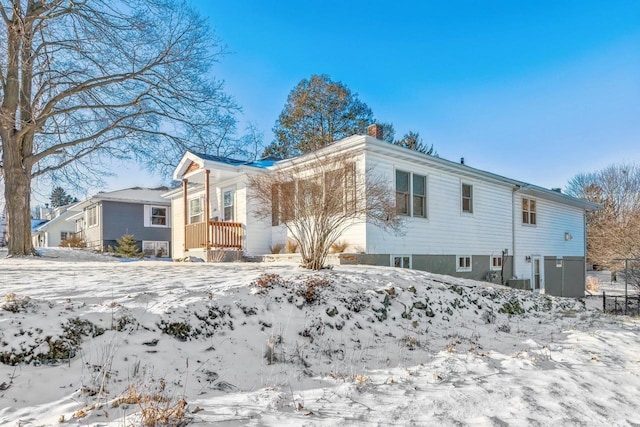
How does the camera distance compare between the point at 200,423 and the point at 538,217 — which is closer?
the point at 200,423

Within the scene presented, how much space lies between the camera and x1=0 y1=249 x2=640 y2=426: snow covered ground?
281 cm

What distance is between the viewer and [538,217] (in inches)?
693

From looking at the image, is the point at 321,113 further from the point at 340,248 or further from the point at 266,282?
the point at 266,282

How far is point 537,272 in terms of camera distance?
1733 cm

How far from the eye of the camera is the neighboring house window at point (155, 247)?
2516 cm

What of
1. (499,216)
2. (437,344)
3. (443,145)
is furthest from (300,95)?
(437,344)

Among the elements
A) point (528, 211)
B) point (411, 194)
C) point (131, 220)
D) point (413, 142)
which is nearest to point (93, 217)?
point (131, 220)

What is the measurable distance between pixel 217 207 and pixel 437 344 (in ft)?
39.8

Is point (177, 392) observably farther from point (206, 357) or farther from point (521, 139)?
point (521, 139)

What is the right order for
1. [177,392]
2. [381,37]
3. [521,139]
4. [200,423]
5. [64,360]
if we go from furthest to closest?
[521,139]
[381,37]
[64,360]
[177,392]
[200,423]

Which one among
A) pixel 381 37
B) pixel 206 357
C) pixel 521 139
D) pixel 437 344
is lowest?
pixel 437 344

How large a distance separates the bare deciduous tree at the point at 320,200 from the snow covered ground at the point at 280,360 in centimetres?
203

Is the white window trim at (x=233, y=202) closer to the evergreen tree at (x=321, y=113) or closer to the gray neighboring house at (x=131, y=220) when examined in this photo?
the gray neighboring house at (x=131, y=220)

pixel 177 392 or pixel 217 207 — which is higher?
pixel 217 207
